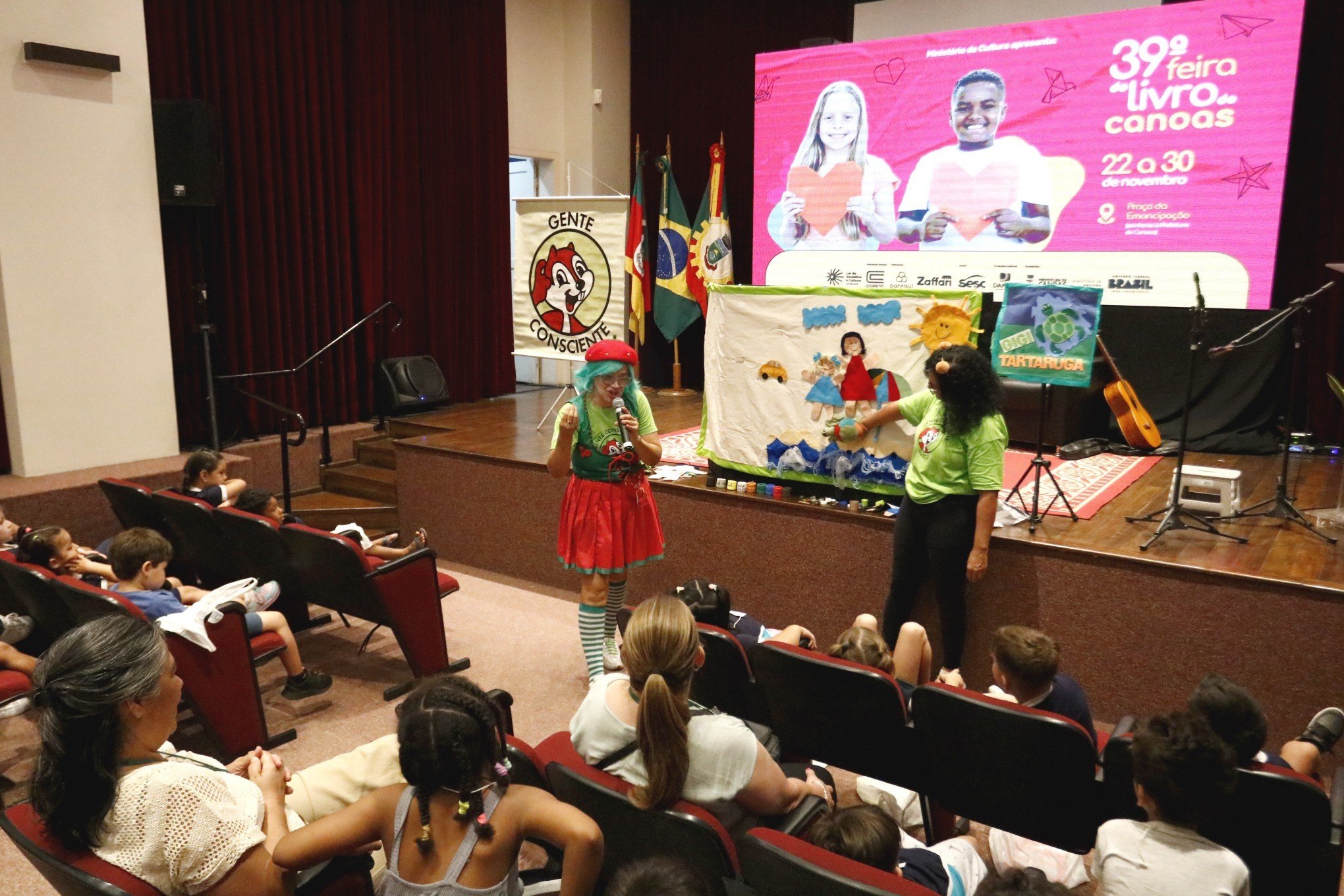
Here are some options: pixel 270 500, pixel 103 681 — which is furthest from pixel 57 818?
pixel 270 500

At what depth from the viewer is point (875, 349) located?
4.16 meters

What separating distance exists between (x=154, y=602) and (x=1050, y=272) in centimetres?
598

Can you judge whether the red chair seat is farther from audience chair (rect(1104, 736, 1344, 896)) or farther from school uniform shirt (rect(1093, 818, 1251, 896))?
audience chair (rect(1104, 736, 1344, 896))

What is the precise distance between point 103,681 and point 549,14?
362 inches

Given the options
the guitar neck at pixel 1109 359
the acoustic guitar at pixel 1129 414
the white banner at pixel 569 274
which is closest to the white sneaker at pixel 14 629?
the white banner at pixel 569 274

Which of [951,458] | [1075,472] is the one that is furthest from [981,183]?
[951,458]

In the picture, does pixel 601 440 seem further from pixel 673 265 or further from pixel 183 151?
pixel 673 265

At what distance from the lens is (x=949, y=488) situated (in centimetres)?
359

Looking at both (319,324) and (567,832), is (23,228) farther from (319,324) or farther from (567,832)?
(567,832)

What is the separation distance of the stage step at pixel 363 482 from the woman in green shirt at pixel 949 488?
12.0 feet

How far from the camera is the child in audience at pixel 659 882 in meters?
1.32

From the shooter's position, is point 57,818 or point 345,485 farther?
point 345,485

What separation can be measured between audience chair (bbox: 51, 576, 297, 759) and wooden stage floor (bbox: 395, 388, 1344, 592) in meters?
2.31

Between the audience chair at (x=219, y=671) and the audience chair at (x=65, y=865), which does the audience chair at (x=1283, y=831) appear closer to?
the audience chair at (x=65, y=865)
